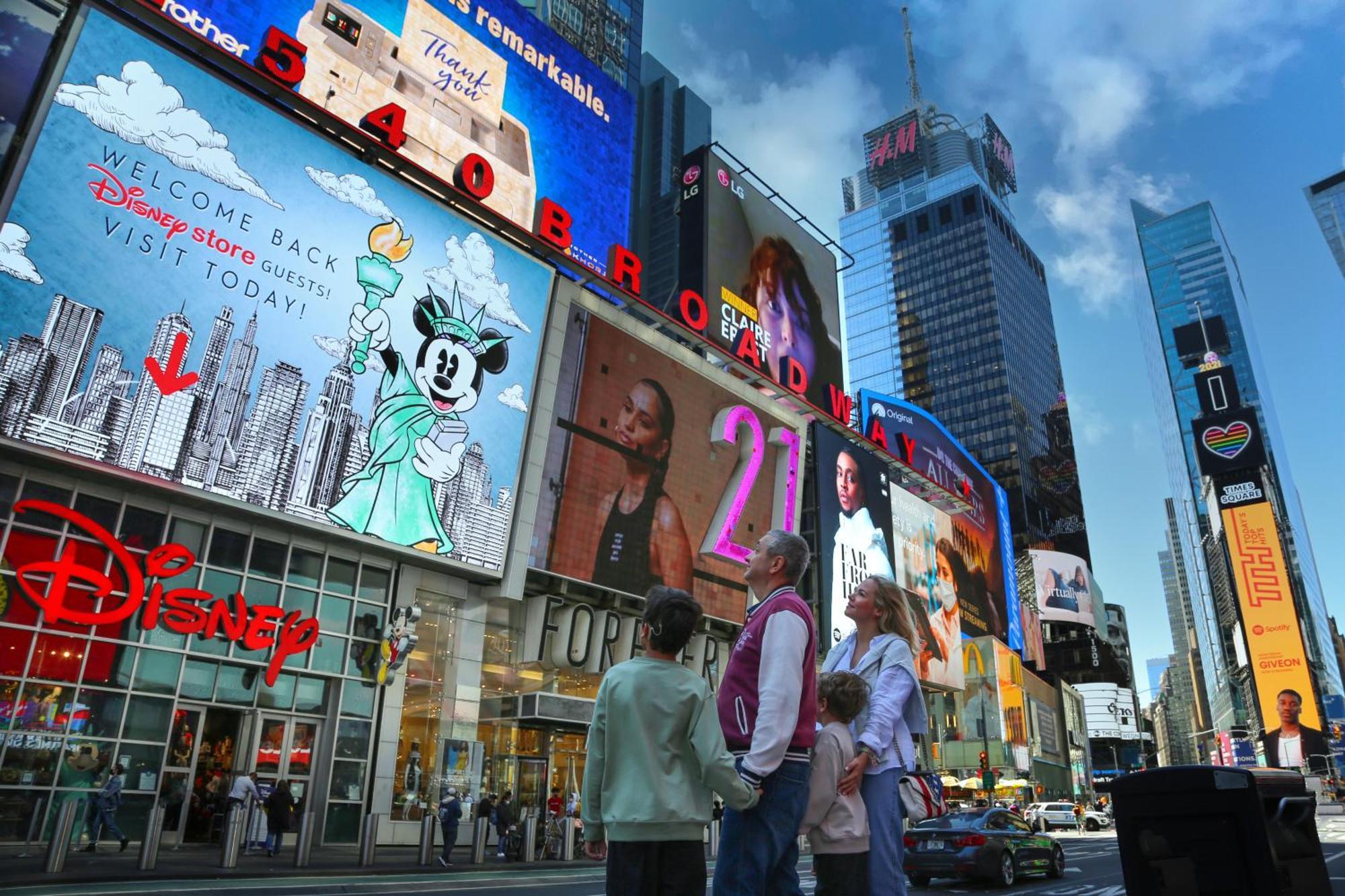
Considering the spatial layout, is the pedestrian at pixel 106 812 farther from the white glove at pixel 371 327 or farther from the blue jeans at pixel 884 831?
the blue jeans at pixel 884 831

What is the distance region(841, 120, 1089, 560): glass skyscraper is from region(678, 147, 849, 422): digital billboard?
88558mm

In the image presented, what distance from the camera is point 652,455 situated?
29.8 metres

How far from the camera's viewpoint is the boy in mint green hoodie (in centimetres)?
363

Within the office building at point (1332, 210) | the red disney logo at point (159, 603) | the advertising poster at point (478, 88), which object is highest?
the office building at point (1332, 210)

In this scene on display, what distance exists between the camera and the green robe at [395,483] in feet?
68.8

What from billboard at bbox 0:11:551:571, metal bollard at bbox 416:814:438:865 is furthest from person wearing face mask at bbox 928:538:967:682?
metal bollard at bbox 416:814:438:865

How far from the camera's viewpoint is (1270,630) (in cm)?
7700

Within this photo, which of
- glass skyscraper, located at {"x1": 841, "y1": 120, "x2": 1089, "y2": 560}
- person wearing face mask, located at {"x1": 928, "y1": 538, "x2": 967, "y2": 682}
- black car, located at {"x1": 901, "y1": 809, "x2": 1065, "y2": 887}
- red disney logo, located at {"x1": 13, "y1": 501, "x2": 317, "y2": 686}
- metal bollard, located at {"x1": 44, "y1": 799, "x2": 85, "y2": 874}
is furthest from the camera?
glass skyscraper, located at {"x1": 841, "y1": 120, "x2": 1089, "y2": 560}

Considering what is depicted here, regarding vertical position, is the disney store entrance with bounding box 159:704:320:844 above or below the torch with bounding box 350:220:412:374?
below

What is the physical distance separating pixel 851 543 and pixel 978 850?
28.1 m

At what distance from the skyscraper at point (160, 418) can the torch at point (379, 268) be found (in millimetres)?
3949

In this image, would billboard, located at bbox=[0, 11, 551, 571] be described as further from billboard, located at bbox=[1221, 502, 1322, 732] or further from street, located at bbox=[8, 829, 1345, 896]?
billboard, located at bbox=[1221, 502, 1322, 732]

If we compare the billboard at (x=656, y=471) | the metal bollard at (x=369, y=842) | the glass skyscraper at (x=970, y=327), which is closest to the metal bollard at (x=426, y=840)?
the metal bollard at (x=369, y=842)

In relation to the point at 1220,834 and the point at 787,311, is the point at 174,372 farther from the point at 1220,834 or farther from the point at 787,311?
the point at 787,311
